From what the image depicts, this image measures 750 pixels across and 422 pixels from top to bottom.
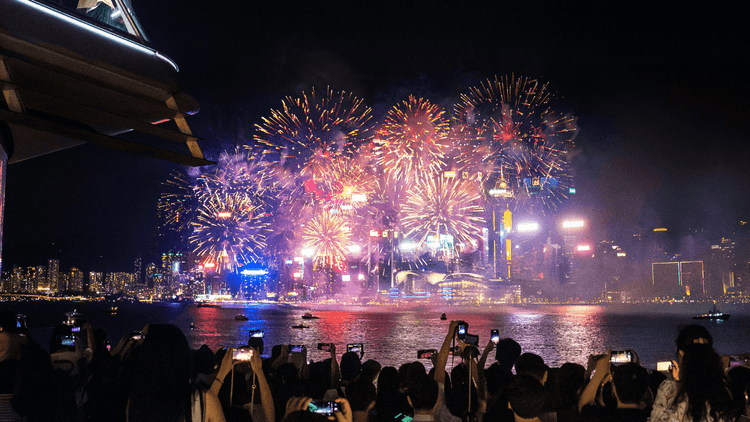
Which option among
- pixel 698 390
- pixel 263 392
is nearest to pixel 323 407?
pixel 263 392

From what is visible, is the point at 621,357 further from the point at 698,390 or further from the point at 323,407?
the point at 323,407

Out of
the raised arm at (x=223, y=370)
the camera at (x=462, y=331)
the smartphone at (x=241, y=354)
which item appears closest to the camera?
the raised arm at (x=223, y=370)

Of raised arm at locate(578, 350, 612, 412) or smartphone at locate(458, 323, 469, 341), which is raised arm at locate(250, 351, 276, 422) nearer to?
raised arm at locate(578, 350, 612, 412)

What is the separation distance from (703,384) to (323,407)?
2725 mm

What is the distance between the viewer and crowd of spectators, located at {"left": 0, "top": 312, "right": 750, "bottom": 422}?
352cm

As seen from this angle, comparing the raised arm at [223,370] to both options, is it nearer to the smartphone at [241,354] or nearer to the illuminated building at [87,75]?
the smartphone at [241,354]

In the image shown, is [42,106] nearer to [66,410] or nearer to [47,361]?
[47,361]

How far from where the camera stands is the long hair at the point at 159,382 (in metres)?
3.45

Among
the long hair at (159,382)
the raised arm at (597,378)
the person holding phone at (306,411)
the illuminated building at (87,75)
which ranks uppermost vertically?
the illuminated building at (87,75)

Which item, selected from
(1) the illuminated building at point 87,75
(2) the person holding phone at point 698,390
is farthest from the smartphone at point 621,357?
(1) the illuminated building at point 87,75

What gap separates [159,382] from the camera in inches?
136

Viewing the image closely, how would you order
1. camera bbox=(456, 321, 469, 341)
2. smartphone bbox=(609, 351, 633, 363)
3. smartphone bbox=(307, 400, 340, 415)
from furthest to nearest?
camera bbox=(456, 321, 469, 341)
smartphone bbox=(609, 351, 633, 363)
smartphone bbox=(307, 400, 340, 415)

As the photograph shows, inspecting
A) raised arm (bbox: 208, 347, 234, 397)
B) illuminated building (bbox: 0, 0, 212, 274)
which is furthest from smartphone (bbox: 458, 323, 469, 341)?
illuminated building (bbox: 0, 0, 212, 274)

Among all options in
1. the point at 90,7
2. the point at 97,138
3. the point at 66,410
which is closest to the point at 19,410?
the point at 66,410
